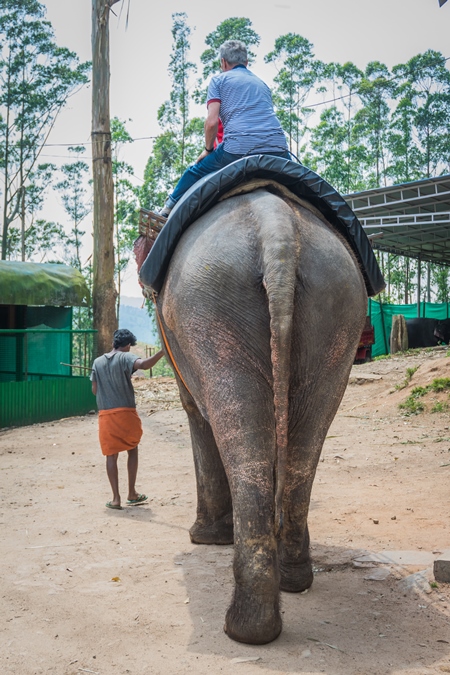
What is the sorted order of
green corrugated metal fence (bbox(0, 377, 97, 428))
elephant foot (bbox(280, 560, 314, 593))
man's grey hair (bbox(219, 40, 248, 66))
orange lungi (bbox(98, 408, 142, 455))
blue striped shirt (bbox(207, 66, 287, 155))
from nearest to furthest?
1. elephant foot (bbox(280, 560, 314, 593))
2. blue striped shirt (bbox(207, 66, 287, 155))
3. man's grey hair (bbox(219, 40, 248, 66))
4. orange lungi (bbox(98, 408, 142, 455))
5. green corrugated metal fence (bbox(0, 377, 97, 428))

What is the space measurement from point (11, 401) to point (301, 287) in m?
9.52

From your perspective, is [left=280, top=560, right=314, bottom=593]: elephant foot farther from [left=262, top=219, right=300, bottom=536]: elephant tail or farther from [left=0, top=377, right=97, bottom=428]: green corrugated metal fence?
[left=0, top=377, right=97, bottom=428]: green corrugated metal fence

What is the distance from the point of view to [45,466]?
8.39 metres

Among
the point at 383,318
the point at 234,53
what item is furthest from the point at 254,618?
the point at 383,318

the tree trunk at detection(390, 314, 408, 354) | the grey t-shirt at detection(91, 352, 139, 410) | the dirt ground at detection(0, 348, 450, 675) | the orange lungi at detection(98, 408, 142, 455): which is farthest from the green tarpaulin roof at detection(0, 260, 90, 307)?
the tree trunk at detection(390, 314, 408, 354)

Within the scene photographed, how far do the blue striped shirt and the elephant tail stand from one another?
1.18 m

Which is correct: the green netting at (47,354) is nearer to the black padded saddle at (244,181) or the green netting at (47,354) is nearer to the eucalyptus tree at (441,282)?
the black padded saddle at (244,181)

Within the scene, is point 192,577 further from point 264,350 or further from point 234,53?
point 234,53

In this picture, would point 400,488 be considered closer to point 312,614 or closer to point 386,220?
point 312,614

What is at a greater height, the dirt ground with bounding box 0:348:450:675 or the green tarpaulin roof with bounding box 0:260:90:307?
the green tarpaulin roof with bounding box 0:260:90:307

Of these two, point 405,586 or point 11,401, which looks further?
point 11,401

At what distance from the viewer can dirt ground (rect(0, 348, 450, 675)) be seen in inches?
116

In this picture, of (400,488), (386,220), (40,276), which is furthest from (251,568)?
(386,220)

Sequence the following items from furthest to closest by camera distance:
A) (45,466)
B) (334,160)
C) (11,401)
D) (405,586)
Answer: (334,160) → (11,401) → (45,466) → (405,586)
